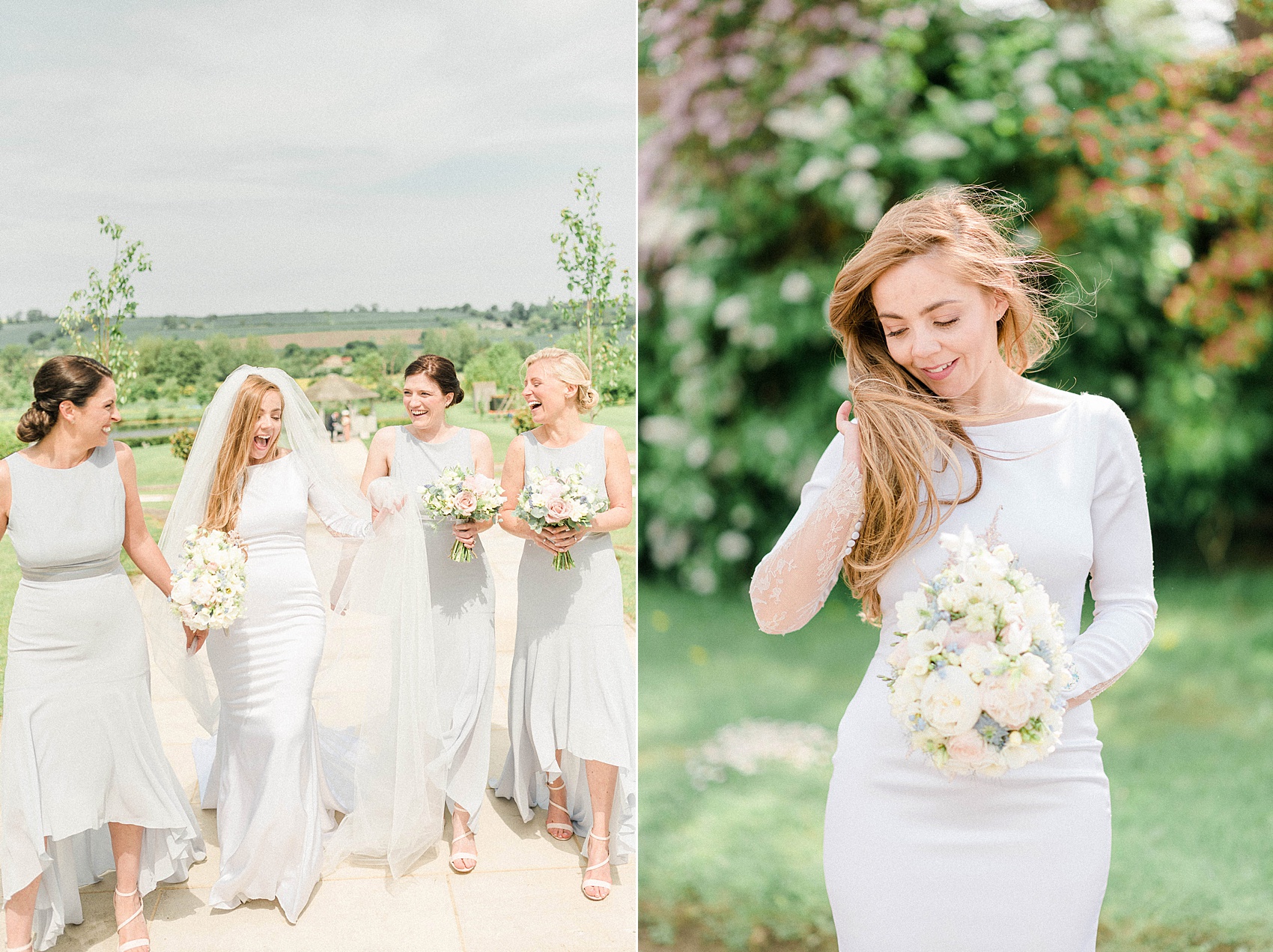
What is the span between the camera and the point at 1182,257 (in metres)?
5.41

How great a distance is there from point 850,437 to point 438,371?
236cm

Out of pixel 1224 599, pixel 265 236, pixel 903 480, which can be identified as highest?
pixel 265 236

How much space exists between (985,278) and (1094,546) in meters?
0.58

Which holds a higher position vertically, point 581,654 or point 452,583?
point 452,583

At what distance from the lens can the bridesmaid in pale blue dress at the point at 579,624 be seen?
3.90m

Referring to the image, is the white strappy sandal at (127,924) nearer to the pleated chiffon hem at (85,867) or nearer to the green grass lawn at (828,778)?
the pleated chiffon hem at (85,867)

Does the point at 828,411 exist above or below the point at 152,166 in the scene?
below

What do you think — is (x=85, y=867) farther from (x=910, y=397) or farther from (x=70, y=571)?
(x=910, y=397)

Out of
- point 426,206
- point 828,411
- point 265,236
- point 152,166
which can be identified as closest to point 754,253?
point 828,411

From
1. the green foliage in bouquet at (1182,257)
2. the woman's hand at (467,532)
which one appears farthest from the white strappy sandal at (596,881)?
the green foliage in bouquet at (1182,257)

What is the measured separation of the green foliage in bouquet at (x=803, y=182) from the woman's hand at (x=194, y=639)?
2.73 meters

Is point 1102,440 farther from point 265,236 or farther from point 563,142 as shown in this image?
point 265,236

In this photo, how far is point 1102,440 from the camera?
2.06 meters

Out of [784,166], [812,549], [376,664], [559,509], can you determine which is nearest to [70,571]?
[376,664]
